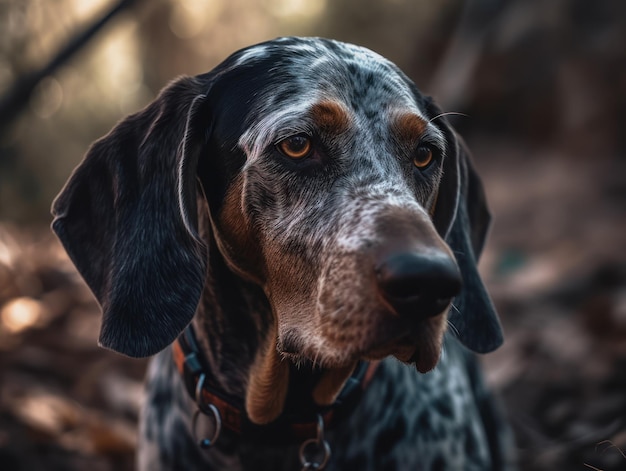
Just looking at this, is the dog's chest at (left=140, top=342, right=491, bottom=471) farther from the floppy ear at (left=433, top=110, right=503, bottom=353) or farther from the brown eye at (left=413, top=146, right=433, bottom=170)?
the brown eye at (left=413, top=146, right=433, bottom=170)

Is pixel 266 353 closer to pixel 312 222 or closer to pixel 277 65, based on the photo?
pixel 312 222

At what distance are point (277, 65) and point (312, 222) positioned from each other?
2.05 feet

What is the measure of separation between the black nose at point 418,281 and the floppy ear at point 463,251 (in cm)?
89

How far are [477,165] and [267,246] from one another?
753 centimetres

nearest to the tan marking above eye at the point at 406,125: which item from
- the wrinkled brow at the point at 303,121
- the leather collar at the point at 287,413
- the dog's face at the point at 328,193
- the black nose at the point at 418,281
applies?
the dog's face at the point at 328,193

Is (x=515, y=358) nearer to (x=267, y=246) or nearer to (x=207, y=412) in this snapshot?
(x=207, y=412)

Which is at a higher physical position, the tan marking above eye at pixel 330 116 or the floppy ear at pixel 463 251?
the tan marking above eye at pixel 330 116

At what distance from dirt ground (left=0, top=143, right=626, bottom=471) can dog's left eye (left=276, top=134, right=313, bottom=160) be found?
4.13 feet

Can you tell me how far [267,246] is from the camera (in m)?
2.26

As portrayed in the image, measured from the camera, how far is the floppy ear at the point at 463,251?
9.04ft

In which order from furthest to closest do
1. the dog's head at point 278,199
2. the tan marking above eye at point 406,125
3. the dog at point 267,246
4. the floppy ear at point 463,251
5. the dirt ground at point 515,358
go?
the dirt ground at point 515,358 → the floppy ear at point 463,251 → the tan marking above eye at point 406,125 → the dog at point 267,246 → the dog's head at point 278,199

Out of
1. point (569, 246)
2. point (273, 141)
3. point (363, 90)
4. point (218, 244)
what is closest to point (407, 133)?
point (363, 90)

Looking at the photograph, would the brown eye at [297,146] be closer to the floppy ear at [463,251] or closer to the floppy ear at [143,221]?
the floppy ear at [143,221]

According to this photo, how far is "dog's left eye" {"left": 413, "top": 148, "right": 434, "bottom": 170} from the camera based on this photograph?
2.40m
